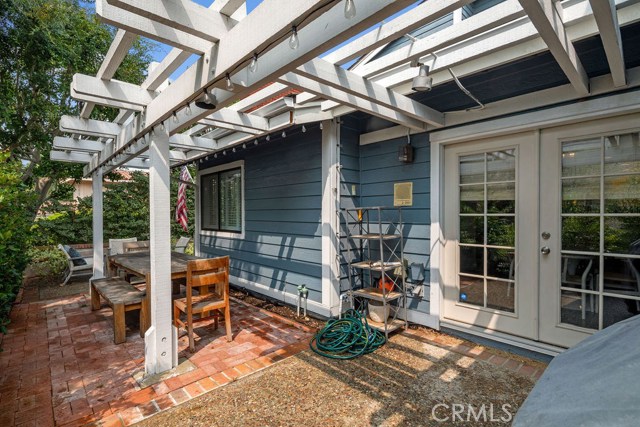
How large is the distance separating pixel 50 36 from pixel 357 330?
20.5 ft

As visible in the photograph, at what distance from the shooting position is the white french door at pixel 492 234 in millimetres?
2779

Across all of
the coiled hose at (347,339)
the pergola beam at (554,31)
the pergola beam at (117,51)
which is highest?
the pergola beam at (117,51)

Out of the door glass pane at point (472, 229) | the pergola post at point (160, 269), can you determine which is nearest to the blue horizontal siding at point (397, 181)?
the door glass pane at point (472, 229)

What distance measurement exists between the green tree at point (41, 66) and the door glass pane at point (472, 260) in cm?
652

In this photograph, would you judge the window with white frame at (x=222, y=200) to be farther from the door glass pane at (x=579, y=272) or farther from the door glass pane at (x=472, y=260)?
the door glass pane at (x=579, y=272)

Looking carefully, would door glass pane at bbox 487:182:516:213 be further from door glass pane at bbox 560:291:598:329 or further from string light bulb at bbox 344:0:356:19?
string light bulb at bbox 344:0:356:19

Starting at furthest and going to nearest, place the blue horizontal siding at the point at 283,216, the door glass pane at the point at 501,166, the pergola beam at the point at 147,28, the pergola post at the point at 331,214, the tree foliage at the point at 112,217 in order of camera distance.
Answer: the tree foliage at the point at 112,217 → the blue horizontal siding at the point at 283,216 → the pergola post at the point at 331,214 → the door glass pane at the point at 501,166 → the pergola beam at the point at 147,28

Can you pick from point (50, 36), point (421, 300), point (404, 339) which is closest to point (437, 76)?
point (421, 300)

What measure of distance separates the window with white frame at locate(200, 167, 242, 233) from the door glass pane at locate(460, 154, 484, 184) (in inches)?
141

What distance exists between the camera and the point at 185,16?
142 cm

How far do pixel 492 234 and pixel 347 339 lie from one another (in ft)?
5.68

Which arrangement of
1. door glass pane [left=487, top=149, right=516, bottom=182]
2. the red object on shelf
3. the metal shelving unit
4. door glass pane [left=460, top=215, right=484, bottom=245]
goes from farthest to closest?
the red object on shelf
the metal shelving unit
door glass pane [left=460, top=215, right=484, bottom=245]
door glass pane [left=487, top=149, right=516, bottom=182]

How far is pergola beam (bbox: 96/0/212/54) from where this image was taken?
1.43 meters

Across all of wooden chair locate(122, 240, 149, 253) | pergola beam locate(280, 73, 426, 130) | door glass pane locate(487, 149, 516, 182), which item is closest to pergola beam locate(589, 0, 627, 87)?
door glass pane locate(487, 149, 516, 182)
